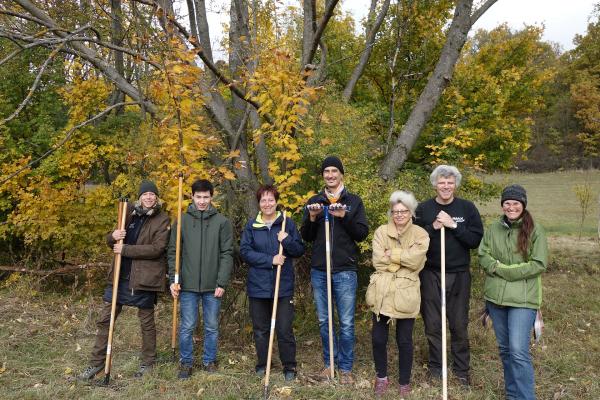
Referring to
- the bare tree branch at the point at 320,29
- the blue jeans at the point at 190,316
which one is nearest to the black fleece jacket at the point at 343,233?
the blue jeans at the point at 190,316

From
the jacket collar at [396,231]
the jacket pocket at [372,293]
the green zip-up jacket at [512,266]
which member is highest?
the jacket collar at [396,231]

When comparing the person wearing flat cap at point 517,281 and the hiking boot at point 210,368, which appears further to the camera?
the hiking boot at point 210,368

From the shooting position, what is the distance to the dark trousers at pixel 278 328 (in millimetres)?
4668

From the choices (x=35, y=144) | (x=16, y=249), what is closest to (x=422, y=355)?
(x=35, y=144)

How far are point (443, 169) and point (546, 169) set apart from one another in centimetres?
4255

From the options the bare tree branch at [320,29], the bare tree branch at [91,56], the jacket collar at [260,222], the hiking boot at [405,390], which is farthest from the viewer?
the bare tree branch at [320,29]

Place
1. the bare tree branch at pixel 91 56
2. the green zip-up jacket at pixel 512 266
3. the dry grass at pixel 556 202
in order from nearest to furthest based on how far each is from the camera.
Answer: the green zip-up jacket at pixel 512 266 → the bare tree branch at pixel 91 56 → the dry grass at pixel 556 202

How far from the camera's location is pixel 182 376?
4.67 meters

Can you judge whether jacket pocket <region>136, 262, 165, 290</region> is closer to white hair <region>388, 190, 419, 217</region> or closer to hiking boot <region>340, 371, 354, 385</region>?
hiking boot <region>340, 371, 354, 385</region>

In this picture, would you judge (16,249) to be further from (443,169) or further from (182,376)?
(443,169)

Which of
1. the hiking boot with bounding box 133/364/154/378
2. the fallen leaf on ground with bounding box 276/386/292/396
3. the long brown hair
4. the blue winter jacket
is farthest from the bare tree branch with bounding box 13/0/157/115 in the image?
the long brown hair

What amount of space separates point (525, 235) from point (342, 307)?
1719 millimetres

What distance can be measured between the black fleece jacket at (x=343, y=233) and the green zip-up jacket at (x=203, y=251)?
0.85m

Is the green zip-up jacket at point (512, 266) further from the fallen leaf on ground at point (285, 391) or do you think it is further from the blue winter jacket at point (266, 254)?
the fallen leaf on ground at point (285, 391)
